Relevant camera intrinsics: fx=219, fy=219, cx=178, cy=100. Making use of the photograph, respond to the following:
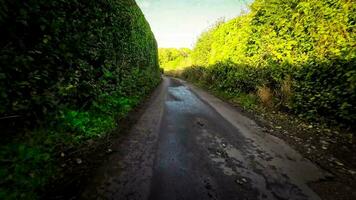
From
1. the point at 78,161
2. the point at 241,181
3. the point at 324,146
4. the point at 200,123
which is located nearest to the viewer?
the point at 241,181

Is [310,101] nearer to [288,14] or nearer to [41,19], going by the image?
[288,14]

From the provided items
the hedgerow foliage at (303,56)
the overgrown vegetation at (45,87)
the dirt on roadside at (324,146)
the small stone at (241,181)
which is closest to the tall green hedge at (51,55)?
the overgrown vegetation at (45,87)

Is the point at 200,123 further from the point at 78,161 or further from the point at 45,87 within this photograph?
the point at 45,87

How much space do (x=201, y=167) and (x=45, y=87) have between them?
297cm

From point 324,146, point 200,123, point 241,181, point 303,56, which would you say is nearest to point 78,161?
point 241,181

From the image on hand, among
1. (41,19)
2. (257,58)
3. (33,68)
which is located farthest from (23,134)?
(257,58)

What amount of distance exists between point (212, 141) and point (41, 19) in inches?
157

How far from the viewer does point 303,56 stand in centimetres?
730

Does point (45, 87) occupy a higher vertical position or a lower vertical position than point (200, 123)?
higher

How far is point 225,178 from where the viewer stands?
3430 mm

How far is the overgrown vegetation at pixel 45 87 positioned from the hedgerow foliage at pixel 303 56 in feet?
19.3

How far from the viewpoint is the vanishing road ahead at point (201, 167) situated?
304 centimetres

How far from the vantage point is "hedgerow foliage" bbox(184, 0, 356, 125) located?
5719mm

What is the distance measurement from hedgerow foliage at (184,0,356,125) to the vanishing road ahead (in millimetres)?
2109
